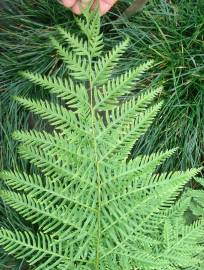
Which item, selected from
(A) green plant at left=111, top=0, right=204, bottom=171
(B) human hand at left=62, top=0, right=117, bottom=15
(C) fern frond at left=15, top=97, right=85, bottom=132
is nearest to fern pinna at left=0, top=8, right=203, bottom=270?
(C) fern frond at left=15, top=97, right=85, bottom=132

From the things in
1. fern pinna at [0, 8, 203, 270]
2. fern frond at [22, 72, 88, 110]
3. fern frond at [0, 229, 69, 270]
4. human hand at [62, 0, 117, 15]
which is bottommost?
fern frond at [0, 229, 69, 270]

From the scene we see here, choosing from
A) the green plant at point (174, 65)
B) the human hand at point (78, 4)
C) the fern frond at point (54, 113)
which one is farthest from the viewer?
the green plant at point (174, 65)

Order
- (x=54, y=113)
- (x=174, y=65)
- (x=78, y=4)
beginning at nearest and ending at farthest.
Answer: (x=54, y=113)
(x=78, y=4)
(x=174, y=65)

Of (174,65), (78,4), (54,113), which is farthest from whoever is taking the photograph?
(174,65)

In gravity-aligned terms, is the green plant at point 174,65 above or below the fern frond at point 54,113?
above

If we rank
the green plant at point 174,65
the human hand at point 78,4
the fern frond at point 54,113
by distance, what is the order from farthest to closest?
the green plant at point 174,65 < the human hand at point 78,4 < the fern frond at point 54,113

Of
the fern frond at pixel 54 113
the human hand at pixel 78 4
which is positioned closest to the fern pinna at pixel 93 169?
the fern frond at pixel 54 113

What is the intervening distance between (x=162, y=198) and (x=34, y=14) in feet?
3.88

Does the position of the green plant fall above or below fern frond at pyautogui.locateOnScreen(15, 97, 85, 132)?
above

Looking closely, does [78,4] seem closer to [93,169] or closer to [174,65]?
[174,65]

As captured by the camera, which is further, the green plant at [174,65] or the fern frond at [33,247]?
the green plant at [174,65]

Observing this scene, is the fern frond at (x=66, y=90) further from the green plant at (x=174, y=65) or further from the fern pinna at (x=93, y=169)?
the green plant at (x=174, y=65)

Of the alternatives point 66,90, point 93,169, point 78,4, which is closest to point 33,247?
point 93,169

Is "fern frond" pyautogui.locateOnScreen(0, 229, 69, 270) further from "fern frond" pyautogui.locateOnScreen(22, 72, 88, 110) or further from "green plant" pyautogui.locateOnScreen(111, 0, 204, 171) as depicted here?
"green plant" pyautogui.locateOnScreen(111, 0, 204, 171)
